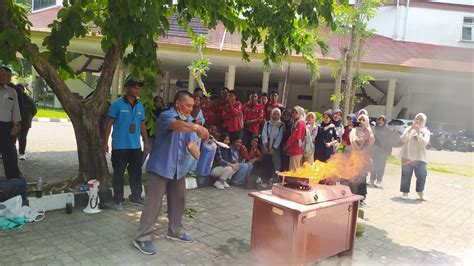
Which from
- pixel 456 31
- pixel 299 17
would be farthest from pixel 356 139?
pixel 456 31

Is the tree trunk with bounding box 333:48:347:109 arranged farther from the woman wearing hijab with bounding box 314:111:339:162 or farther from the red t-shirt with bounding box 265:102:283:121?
the woman wearing hijab with bounding box 314:111:339:162

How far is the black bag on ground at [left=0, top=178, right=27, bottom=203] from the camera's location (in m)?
4.54

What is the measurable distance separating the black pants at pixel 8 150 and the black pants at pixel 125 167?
1.75 metres

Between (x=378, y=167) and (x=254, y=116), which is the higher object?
(x=254, y=116)

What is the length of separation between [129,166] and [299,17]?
3380 millimetres

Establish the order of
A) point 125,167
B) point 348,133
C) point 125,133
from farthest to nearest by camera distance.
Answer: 1. point 348,133
2. point 125,167
3. point 125,133

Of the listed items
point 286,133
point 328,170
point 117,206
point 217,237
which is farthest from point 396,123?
point 117,206

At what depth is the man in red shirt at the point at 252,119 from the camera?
8.09m

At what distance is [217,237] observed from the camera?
463 cm

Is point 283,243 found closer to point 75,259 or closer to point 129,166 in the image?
point 75,259

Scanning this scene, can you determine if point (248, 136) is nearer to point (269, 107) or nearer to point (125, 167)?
point (269, 107)

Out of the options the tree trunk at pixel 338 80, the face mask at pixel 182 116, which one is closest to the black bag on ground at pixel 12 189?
the face mask at pixel 182 116

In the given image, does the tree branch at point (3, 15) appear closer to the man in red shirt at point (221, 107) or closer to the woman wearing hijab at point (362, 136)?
the man in red shirt at point (221, 107)

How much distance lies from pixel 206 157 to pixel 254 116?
1.71 m
